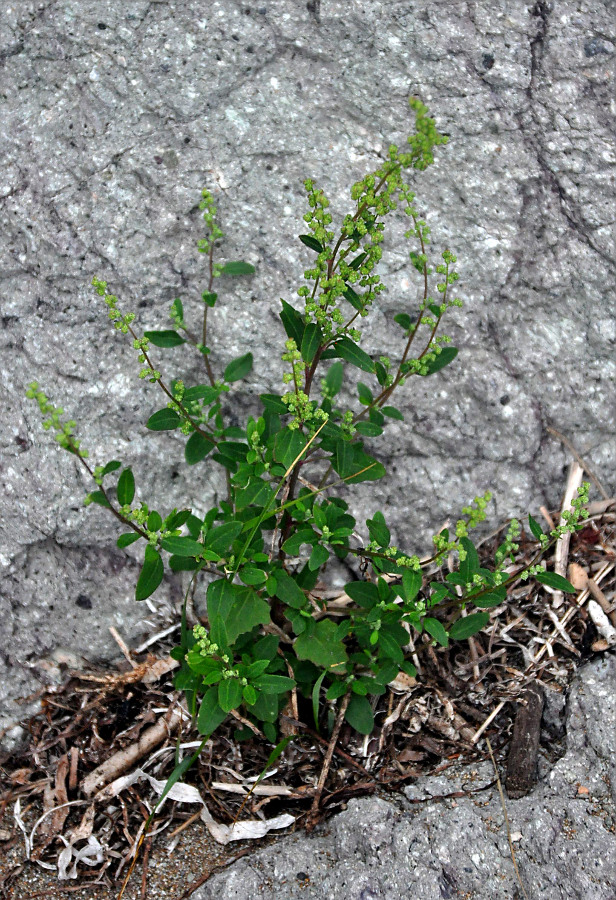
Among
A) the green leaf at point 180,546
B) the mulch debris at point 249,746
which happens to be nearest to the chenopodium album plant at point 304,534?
the green leaf at point 180,546

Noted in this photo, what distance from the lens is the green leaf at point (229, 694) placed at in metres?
2.43

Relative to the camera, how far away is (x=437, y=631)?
8.21ft

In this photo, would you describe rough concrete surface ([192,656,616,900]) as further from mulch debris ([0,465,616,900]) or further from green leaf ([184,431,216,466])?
green leaf ([184,431,216,466])

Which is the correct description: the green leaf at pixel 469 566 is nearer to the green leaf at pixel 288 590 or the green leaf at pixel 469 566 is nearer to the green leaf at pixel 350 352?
the green leaf at pixel 288 590

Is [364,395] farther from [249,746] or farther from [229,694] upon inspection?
[249,746]

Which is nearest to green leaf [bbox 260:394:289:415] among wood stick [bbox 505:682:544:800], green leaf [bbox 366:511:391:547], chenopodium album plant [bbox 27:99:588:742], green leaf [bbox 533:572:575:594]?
chenopodium album plant [bbox 27:99:588:742]

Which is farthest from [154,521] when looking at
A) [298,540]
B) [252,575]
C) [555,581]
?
[555,581]

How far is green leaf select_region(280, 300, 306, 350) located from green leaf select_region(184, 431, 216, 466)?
0.55m

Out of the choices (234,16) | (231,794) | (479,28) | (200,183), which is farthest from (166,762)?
(479,28)

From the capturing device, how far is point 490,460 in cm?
330

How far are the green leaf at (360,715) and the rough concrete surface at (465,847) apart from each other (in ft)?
0.85

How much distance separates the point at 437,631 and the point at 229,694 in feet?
2.37

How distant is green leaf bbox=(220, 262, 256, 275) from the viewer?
2.95 meters

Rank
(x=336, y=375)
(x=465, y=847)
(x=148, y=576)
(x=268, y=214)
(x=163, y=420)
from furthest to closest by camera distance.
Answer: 1. (x=268, y=214)
2. (x=336, y=375)
3. (x=163, y=420)
4. (x=148, y=576)
5. (x=465, y=847)
